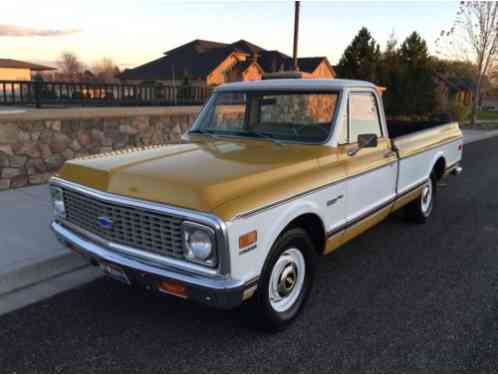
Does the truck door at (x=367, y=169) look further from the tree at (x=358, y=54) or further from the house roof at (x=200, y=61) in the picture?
the house roof at (x=200, y=61)

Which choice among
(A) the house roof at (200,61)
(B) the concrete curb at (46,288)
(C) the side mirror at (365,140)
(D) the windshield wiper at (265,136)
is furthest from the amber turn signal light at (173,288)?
(A) the house roof at (200,61)

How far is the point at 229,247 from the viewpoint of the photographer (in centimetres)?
265

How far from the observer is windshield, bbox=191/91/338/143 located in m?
4.00

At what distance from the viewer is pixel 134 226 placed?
9.80ft

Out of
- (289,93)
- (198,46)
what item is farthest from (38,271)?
(198,46)

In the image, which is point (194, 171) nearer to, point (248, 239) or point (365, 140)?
point (248, 239)

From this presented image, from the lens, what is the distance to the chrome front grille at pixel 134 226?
2832 millimetres

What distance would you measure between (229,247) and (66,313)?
1.81m

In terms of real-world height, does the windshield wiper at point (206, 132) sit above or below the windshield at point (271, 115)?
below

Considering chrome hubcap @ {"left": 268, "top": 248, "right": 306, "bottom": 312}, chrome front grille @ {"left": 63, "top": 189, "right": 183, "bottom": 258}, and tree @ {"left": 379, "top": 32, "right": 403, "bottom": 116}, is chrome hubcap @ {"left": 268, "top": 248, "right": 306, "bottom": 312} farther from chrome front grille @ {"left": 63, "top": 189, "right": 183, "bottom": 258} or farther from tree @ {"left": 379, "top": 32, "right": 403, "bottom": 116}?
tree @ {"left": 379, "top": 32, "right": 403, "bottom": 116}

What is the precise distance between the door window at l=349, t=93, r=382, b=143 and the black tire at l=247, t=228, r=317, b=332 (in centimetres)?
123

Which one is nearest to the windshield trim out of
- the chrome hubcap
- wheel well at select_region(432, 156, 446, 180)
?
the chrome hubcap

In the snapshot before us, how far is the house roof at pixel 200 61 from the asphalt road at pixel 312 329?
1163 inches

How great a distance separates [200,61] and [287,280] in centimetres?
3424
